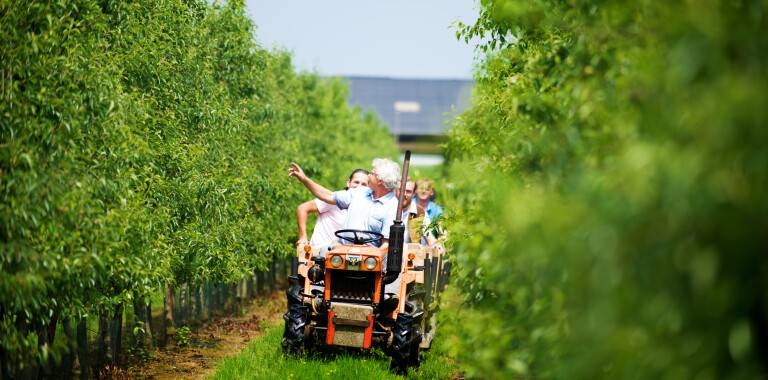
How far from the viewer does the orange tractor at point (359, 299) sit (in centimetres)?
909

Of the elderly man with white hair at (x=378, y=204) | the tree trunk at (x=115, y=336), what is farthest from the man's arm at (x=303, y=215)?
the tree trunk at (x=115, y=336)

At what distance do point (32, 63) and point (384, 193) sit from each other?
4.47 meters

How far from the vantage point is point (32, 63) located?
20.5 ft

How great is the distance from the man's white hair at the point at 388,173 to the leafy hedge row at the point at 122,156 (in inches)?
83.8

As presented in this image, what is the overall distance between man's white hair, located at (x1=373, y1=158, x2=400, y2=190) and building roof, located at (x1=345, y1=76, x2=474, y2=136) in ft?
228

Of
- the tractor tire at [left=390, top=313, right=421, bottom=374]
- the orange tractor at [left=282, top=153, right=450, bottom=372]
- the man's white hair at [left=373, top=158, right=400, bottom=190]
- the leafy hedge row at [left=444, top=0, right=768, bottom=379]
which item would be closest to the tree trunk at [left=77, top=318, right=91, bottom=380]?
the orange tractor at [left=282, top=153, right=450, bottom=372]

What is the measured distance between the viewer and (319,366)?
9.22 m

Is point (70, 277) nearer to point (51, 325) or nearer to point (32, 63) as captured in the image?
point (32, 63)

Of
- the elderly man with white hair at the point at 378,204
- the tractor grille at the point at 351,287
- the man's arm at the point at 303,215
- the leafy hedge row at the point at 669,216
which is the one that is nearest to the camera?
the leafy hedge row at the point at 669,216

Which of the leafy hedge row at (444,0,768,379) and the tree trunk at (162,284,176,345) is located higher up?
the leafy hedge row at (444,0,768,379)

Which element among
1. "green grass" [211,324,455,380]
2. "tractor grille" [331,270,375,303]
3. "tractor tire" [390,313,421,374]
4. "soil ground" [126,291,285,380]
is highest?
"tractor grille" [331,270,375,303]

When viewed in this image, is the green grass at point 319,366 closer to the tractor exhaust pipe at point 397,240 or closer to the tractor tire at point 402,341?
the tractor tire at point 402,341

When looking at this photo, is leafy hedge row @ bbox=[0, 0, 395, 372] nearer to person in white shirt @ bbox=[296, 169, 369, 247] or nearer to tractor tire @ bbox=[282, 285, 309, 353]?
person in white shirt @ bbox=[296, 169, 369, 247]

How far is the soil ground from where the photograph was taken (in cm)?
1024
